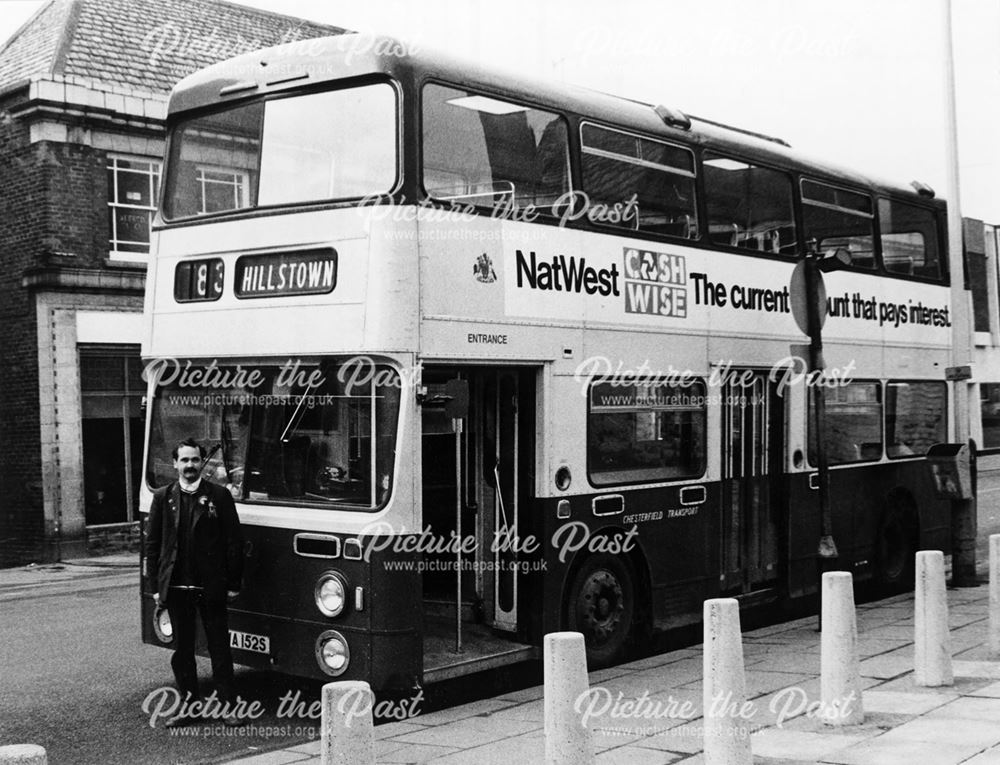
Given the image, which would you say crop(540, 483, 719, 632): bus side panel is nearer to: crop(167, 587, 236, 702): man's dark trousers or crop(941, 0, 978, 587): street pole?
crop(167, 587, 236, 702): man's dark trousers

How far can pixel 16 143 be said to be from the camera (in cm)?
2011

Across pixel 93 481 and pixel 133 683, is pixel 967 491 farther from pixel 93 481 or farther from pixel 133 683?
pixel 93 481

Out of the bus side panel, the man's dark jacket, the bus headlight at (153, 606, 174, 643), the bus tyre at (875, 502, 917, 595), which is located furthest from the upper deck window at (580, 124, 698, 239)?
the bus tyre at (875, 502, 917, 595)

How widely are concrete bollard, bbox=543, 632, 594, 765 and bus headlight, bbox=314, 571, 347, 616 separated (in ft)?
7.59

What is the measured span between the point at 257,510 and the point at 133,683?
1961 millimetres

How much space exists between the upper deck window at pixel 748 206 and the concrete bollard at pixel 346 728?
22.6 ft

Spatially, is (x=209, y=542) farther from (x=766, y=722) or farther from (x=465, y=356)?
(x=766, y=722)

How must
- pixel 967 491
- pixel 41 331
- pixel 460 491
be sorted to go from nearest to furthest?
pixel 460 491 → pixel 967 491 → pixel 41 331

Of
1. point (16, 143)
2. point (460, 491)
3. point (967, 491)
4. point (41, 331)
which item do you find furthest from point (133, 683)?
point (16, 143)

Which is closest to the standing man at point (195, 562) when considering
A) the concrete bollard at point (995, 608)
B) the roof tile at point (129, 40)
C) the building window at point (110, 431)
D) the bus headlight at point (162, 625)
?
the bus headlight at point (162, 625)

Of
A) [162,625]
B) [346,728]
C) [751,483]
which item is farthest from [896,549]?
[346,728]

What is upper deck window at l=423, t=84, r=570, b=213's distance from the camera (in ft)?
27.3

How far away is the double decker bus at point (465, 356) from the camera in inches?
315

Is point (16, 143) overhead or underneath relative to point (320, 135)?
overhead
